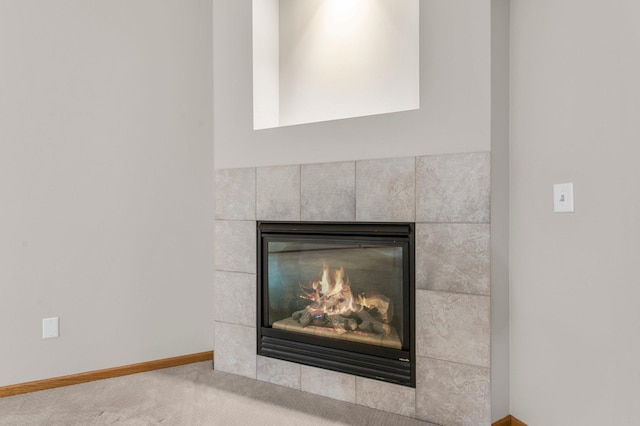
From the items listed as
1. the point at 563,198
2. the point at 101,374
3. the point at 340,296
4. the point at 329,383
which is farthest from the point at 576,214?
the point at 101,374

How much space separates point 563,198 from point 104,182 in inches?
103

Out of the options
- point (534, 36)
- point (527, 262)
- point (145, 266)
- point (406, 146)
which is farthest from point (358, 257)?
point (145, 266)

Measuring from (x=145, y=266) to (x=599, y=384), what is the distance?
8.55 feet

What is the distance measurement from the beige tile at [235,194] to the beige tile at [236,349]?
0.70 metres

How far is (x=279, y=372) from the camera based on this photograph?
260 cm

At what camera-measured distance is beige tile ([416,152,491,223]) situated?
1.97 m

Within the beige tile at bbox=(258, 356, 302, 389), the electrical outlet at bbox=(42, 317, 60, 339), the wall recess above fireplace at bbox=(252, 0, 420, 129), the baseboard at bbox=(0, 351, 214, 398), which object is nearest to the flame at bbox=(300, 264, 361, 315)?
the beige tile at bbox=(258, 356, 302, 389)

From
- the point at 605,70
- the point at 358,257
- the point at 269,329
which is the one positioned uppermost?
the point at 605,70

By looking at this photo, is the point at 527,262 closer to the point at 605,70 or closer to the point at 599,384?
the point at 599,384

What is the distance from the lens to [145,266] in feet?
9.81

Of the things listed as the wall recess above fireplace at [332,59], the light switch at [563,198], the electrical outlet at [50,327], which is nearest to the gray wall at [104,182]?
the electrical outlet at [50,327]

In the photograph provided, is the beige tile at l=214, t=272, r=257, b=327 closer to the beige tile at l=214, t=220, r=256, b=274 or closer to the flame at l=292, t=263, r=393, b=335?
the beige tile at l=214, t=220, r=256, b=274

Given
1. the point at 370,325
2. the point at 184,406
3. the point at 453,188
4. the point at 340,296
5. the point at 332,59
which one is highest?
the point at 332,59

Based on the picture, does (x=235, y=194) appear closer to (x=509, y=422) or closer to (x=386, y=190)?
(x=386, y=190)
